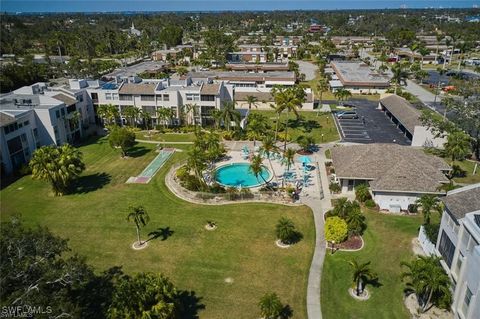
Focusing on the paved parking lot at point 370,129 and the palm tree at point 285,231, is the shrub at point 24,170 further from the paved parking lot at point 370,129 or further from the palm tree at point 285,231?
the paved parking lot at point 370,129

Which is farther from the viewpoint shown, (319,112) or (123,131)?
(319,112)

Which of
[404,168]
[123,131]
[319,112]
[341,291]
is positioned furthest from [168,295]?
[319,112]

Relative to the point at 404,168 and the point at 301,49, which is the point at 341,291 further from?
the point at 301,49

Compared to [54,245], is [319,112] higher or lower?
lower

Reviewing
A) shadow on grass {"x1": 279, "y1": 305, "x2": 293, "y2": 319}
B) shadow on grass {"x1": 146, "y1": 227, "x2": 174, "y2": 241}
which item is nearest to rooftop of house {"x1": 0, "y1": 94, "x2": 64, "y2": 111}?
shadow on grass {"x1": 146, "y1": 227, "x2": 174, "y2": 241}

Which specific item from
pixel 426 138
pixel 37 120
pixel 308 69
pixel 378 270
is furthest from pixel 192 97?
pixel 308 69

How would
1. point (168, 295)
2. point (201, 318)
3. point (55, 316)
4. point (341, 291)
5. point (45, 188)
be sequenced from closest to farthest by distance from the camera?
point (55, 316) < point (168, 295) < point (201, 318) < point (341, 291) < point (45, 188)

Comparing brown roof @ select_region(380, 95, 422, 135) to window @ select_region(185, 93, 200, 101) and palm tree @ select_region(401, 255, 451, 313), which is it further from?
palm tree @ select_region(401, 255, 451, 313)
